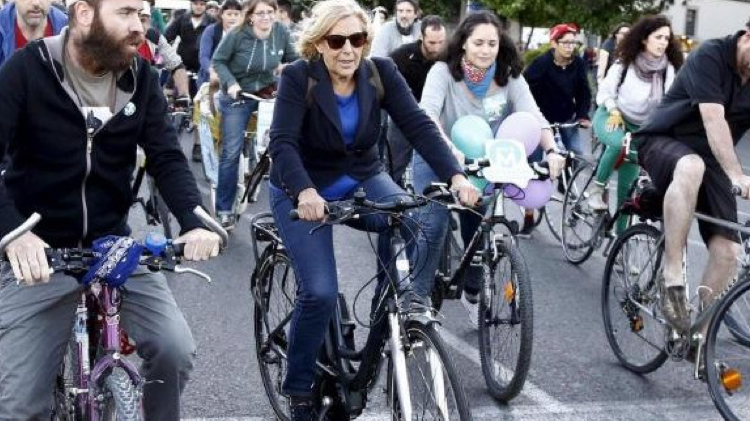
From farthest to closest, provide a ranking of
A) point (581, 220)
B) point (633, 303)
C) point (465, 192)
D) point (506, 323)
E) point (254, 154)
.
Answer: point (254, 154), point (581, 220), point (633, 303), point (506, 323), point (465, 192)

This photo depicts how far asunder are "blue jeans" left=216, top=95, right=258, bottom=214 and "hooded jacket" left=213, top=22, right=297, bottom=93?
16 centimetres

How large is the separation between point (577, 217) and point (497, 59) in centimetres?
285

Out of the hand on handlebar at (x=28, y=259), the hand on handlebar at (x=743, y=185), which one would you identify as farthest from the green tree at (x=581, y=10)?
the hand on handlebar at (x=28, y=259)

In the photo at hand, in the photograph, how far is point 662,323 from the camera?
6.02m

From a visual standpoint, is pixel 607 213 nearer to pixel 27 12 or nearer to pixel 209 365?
pixel 209 365

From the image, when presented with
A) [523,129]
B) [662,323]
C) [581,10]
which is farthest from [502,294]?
[581,10]

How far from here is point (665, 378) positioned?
634cm

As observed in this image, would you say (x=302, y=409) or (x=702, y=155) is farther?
(x=702, y=155)

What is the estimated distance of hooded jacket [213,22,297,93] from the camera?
1012cm

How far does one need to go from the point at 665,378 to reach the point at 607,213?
9.08 ft

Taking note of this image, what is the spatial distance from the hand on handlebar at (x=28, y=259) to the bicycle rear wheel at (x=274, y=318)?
187 centimetres

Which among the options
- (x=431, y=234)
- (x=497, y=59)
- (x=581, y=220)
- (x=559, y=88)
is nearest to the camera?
(x=431, y=234)

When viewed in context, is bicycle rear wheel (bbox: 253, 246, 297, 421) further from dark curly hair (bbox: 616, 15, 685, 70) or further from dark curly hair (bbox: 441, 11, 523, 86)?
dark curly hair (bbox: 616, 15, 685, 70)

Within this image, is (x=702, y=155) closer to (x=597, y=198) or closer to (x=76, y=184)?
(x=597, y=198)
